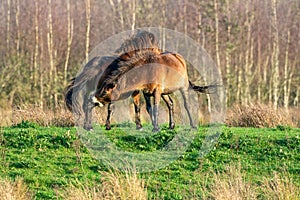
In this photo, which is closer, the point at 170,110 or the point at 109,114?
the point at 109,114

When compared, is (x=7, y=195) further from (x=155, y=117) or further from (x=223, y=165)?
(x=155, y=117)

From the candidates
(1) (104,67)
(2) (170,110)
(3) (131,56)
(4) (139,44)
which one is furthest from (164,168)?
(4) (139,44)

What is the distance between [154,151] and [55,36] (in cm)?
2844

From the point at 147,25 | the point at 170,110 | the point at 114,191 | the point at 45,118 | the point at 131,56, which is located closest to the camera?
the point at 114,191

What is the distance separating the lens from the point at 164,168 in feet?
37.5

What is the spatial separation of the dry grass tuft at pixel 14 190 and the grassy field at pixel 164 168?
5cm

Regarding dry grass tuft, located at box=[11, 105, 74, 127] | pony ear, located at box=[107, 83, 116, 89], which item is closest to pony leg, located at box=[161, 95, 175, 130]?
pony ear, located at box=[107, 83, 116, 89]

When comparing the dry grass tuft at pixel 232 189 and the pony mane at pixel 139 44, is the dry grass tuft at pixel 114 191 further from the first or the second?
the pony mane at pixel 139 44

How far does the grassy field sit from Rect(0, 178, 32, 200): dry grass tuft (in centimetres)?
5

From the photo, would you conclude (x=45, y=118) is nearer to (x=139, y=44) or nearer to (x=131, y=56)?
(x=131, y=56)

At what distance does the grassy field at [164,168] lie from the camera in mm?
9844

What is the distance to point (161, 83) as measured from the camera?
1362cm

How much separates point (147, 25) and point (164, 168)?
80.8 feet

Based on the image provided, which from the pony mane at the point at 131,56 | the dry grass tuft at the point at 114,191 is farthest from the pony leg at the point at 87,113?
the dry grass tuft at the point at 114,191
